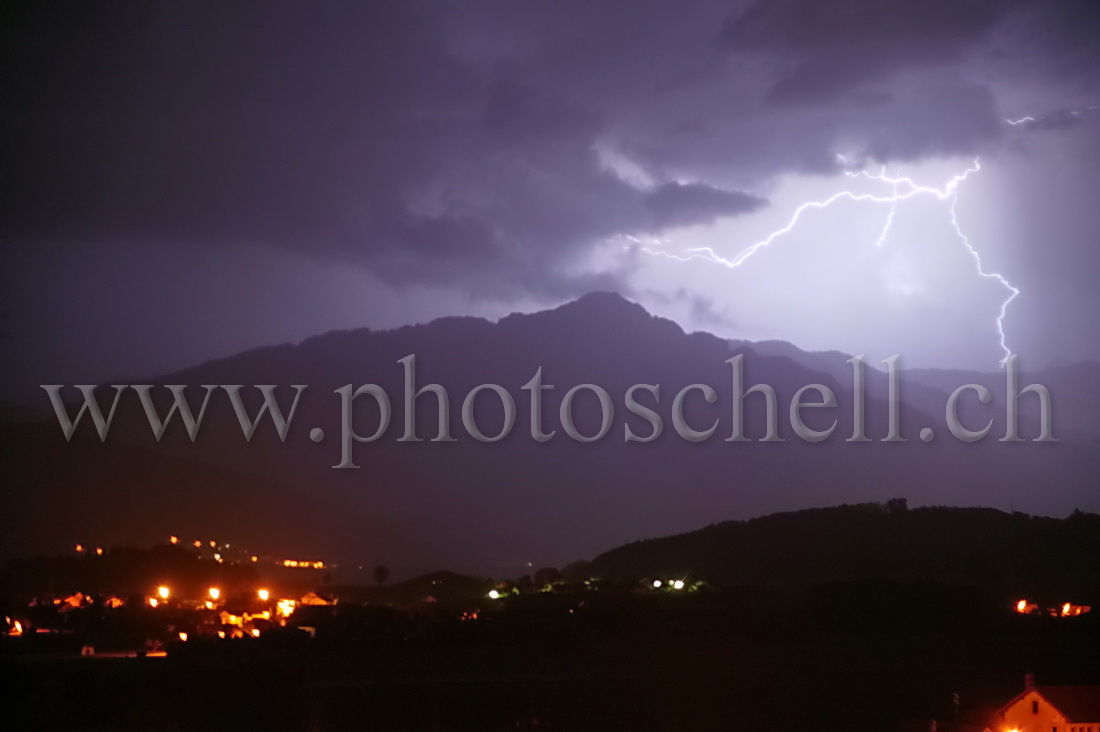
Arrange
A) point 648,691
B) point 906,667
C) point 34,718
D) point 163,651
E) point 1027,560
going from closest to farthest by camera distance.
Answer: point 34,718 < point 648,691 < point 906,667 < point 163,651 < point 1027,560

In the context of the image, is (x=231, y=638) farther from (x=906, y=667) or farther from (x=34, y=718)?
(x=906, y=667)

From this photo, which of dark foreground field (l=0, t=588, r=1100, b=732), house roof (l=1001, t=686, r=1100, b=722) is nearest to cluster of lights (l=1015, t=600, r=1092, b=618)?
dark foreground field (l=0, t=588, r=1100, b=732)

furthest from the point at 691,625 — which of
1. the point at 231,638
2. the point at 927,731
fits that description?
the point at 927,731

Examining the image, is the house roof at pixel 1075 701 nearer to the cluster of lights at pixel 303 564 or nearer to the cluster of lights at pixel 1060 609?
the cluster of lights at pixel 1060 609

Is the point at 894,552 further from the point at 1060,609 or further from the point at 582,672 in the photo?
the point at 582,672

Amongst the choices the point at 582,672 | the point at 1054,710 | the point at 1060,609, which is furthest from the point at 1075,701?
the point at 1060,609

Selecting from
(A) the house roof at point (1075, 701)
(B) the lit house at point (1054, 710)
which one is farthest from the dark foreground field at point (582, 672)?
(A) the house roof at point (1075, 701)

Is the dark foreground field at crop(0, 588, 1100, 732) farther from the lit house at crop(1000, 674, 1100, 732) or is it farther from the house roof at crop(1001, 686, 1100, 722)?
the house roof at crop(1001, 686, 1100, 722)
